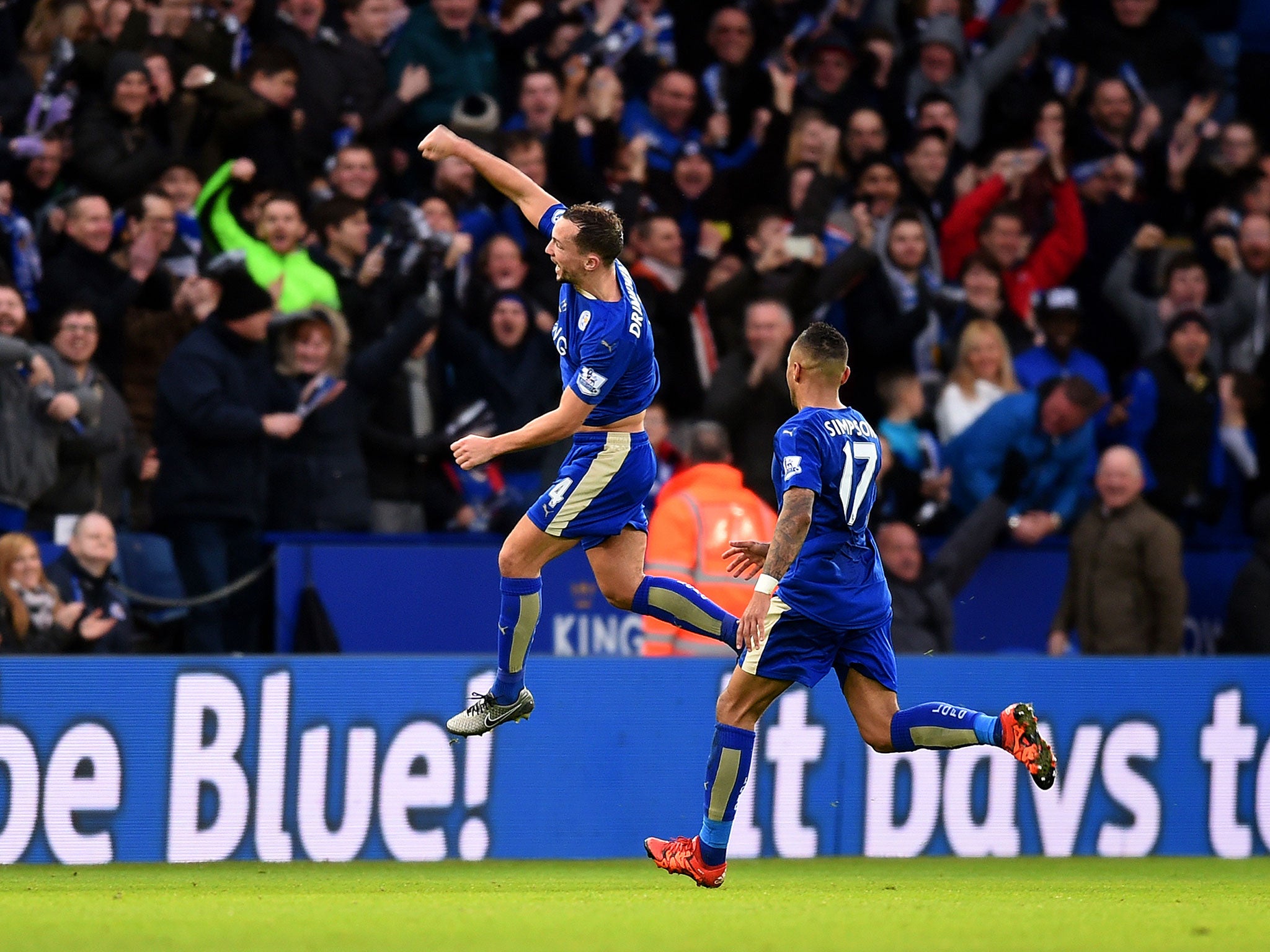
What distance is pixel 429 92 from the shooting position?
49.4ft

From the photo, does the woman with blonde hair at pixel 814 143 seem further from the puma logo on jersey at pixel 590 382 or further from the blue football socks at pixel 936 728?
the blue football socks at pixel 936 728

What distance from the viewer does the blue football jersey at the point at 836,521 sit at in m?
8.21

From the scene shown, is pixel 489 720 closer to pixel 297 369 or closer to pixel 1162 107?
pixel 297 369

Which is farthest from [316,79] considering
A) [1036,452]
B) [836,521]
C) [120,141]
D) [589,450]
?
[836,521]

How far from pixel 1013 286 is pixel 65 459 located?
22.6 ft

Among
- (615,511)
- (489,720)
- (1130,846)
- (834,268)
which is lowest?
(1130,846)

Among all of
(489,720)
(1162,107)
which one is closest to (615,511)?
(489,720)

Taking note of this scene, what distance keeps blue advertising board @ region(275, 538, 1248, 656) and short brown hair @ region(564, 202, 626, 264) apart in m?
3.96

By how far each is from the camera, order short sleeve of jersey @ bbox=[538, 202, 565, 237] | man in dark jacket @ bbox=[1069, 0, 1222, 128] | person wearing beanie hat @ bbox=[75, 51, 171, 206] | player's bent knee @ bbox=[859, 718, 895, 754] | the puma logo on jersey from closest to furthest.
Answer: player's bent knee @ bbox=[859, 718, 895, 754] → the puma logo on jersey → short sleeve of jersey @ bbox=[538, 202, 565, 237] → person wearing beanie hat @ bbox=[75, 51, 171, 206] → man in dark jacket @ bbox=[1069, 0, 1222, 128]

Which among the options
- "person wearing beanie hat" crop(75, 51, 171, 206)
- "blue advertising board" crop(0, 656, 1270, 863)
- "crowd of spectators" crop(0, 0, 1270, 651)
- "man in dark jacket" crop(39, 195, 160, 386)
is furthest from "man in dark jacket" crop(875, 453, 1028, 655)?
"person wearing beanie hat" crop(75, 51, 171, 206)

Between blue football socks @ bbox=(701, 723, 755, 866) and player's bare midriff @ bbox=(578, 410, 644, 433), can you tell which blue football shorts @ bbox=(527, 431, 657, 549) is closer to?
player's bare midriff @ bbox=(578, 410, 644, 433)

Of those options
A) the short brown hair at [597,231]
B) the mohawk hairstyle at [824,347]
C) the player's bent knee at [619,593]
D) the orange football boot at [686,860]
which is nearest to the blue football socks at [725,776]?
the orange football boot at [686,860]

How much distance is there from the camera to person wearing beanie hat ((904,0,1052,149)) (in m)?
16.2

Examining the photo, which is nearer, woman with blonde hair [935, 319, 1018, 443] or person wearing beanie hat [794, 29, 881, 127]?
woman with blonde hair [935, 319, 1018, 443]
